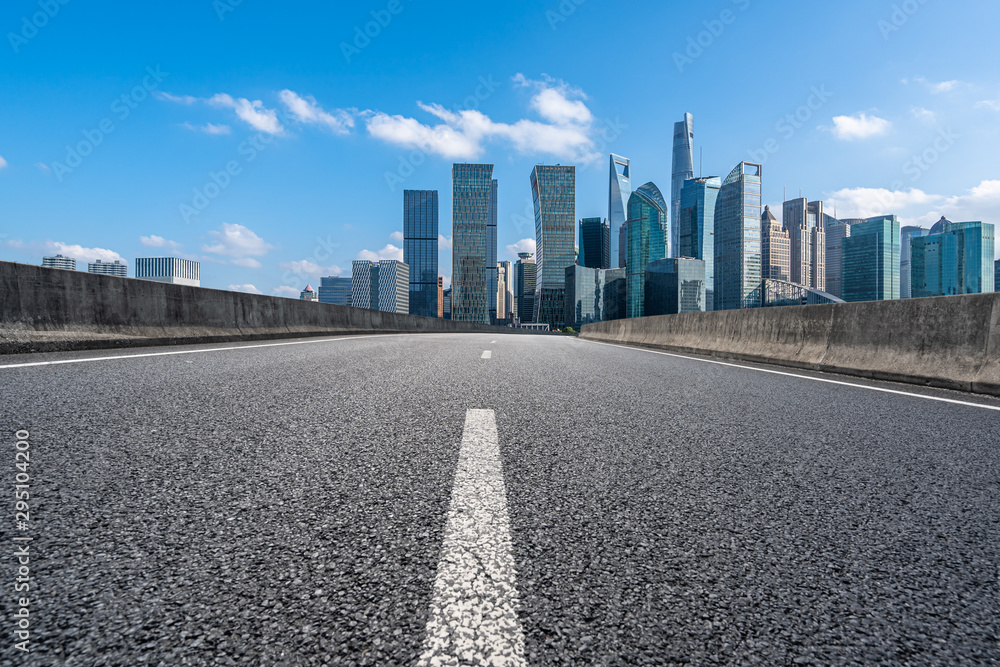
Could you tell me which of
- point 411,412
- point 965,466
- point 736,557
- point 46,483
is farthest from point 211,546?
point 965,466

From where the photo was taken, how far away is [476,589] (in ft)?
4.41

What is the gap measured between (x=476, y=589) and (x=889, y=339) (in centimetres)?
803

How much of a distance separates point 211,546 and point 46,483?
1.08 metres

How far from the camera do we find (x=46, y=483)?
2.07 meters

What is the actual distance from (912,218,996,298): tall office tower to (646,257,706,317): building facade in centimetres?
6442

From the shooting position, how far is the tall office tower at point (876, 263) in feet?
609

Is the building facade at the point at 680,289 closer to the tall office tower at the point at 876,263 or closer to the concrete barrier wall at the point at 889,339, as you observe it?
the tall office tower at the point at 876,263

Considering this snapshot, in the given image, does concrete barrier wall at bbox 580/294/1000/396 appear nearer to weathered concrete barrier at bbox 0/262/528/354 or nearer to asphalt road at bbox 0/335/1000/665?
asphalt road at bbox 0/335/1000/665

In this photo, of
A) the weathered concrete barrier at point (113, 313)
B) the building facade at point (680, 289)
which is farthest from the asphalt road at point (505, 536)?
the building facade at point (680, 289)

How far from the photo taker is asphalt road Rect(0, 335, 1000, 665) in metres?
1.16

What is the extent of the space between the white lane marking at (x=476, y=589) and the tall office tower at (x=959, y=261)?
7345 inches

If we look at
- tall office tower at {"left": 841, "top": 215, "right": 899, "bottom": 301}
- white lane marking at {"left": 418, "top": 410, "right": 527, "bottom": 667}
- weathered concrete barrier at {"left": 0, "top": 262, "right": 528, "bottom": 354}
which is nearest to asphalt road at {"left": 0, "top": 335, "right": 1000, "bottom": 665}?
white lane marking at {"left": 418, "top": 410, "right": 527, "bottom": 667}

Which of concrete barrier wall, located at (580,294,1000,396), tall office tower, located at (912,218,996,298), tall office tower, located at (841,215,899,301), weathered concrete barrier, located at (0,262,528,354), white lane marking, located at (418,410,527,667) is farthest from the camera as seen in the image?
tall office tower, located at (841,215,899,301)

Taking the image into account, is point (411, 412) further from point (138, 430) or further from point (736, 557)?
point (736, 557)
